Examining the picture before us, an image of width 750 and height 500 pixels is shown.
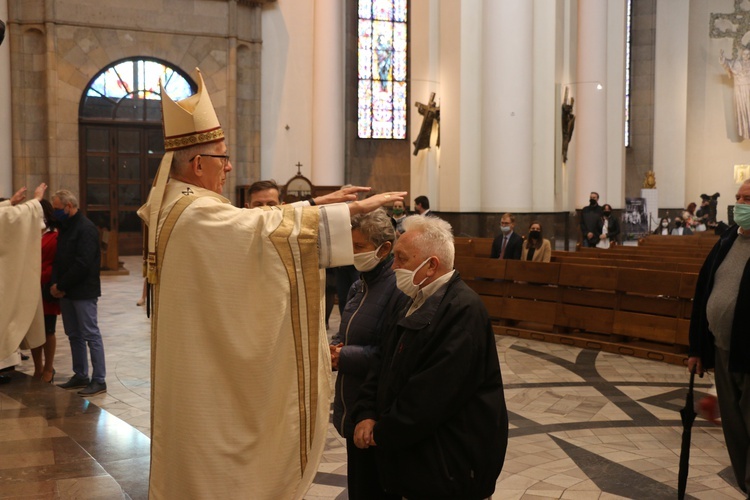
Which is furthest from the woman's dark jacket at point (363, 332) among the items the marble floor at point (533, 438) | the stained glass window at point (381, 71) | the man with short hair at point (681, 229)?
the man with short hair at point (681, 229)

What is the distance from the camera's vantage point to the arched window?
1944 centimetres

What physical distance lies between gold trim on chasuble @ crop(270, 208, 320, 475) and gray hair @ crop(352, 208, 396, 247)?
0.70 m

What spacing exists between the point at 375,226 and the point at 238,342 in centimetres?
102

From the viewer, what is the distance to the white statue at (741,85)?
2978 cm

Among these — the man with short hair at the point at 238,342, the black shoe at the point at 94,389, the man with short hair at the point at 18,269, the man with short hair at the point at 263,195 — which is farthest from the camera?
the black shoe at the point at 94,389

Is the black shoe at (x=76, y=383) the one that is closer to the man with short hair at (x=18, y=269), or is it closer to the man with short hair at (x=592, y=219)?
the man with short hair at (x=18, y=269)

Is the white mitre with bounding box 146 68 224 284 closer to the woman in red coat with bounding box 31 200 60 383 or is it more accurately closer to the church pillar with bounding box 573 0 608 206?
the woman in red coat with bounding box 31 200 60 383

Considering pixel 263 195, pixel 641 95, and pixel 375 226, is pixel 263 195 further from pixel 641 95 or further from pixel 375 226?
pixel 641 95

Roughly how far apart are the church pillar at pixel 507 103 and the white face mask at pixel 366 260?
13078 millimetres

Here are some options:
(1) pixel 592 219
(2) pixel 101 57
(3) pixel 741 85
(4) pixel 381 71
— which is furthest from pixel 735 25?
(2) pixel 101 57

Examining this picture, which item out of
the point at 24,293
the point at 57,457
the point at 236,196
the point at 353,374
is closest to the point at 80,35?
the point at 236,196

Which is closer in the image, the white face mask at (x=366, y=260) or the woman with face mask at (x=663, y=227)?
the white face mask at (x=366, y=260)

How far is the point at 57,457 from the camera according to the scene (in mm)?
4711

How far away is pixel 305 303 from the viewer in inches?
118
